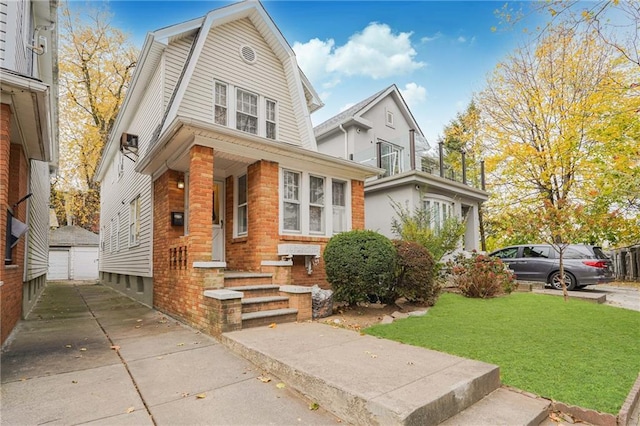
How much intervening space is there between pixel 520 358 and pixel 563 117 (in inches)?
625

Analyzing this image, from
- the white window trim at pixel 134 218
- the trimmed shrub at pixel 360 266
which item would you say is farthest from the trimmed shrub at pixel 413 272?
the white window trim at pixel 134 218

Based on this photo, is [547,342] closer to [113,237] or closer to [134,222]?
[134,222]

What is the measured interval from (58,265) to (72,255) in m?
0.97

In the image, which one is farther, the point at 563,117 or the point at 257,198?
the point at 563,117

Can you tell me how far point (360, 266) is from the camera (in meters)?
6.62

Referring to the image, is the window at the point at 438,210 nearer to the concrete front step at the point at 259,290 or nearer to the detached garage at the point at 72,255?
the concrete front step at the point at 259,290

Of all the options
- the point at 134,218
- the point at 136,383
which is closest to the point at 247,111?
the point at 134,218

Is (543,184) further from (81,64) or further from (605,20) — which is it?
(81,64)

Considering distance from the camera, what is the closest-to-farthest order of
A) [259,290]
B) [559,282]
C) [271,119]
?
1. [259,290]
2. [271,119]
3. [559,282]

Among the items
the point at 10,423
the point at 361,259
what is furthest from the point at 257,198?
the point at 10,423

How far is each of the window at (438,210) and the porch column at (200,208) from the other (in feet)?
26.5

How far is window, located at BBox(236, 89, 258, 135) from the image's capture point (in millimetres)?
9720

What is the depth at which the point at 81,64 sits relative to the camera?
20.5 meters

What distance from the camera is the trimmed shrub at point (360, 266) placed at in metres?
6.63
